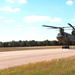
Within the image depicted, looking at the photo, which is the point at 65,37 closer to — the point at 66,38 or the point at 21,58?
the point at 66,38

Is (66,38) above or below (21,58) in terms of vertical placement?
above

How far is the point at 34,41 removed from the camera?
122m

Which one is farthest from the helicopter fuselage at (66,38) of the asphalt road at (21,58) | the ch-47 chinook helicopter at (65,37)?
the asphalt road at (21,58)

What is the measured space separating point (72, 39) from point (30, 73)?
4375 cm

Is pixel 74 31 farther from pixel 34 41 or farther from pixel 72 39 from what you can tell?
pixel 34 41

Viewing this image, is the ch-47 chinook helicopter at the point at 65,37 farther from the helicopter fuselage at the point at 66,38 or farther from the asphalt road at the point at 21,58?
the asphalt road at the point at 21,58

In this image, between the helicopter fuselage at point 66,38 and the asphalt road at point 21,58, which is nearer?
the asphalt road at point 21,58

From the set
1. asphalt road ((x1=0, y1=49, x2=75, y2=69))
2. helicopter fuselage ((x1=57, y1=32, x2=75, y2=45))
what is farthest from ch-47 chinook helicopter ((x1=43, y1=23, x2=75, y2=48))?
asphalt road ((x1=0, y1=49, x2=75, y2=69))

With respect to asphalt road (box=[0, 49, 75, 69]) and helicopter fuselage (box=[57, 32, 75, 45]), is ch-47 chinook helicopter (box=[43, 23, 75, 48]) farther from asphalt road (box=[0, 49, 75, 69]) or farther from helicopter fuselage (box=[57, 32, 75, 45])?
asphalt road (box=[0, 49, 75, 69])

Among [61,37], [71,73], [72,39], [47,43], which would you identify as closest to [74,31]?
[72,39]

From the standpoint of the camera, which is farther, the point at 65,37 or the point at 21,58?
the point at 65,37

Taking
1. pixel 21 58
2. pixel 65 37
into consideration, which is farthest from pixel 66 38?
pixel 21 58

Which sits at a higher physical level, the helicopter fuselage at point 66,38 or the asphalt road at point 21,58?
the helicopter fuselage at point 66,38

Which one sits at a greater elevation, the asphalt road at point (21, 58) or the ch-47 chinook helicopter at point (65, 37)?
the ch-47 chinook helicopter at point (65, 37)
